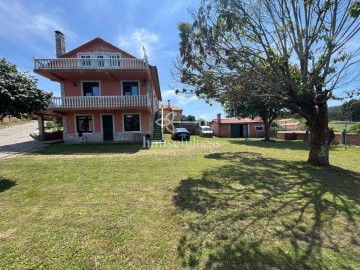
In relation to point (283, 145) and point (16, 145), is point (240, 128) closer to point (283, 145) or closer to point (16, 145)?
point (283, 145)

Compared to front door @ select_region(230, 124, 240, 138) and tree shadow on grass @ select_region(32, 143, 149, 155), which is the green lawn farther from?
front door @ select_region(230, 124, 240, 138)

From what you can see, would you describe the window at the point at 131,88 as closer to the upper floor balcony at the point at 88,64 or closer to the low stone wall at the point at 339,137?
the upper floor balcony at the point at 88,64

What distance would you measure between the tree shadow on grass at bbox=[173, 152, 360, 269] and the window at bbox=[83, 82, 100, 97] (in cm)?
1467

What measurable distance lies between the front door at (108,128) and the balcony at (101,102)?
2.36m

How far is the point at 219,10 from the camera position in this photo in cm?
725

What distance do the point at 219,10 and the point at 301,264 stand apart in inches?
290

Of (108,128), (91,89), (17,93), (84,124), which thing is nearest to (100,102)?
(91,89)

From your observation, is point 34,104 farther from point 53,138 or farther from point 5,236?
point 53,138

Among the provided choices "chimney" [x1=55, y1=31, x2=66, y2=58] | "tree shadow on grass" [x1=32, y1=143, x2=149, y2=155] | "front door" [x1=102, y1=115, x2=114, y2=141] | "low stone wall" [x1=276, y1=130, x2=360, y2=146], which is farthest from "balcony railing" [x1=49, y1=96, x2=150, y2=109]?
"low stone wall" [x1=276, y1=130, x2=360, y2=146]

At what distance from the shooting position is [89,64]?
16.8 meters

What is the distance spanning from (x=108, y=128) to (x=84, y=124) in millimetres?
2059

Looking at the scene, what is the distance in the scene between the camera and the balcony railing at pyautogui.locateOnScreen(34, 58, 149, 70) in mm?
15859

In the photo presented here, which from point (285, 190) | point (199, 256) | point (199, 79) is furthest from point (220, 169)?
point (199, 256)

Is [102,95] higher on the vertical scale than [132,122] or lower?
higher
